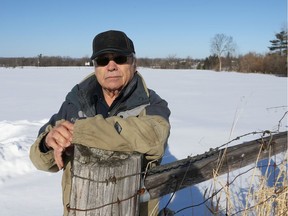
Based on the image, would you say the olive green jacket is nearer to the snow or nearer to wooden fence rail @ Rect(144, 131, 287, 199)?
wooden fence rail @ Rect(144, 131, 287, 199)

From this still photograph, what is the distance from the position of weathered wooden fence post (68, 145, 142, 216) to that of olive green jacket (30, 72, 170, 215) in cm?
3

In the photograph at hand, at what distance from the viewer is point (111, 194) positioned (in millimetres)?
1006

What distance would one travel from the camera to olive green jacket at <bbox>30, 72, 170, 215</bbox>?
1009mm

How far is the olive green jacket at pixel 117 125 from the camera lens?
1.01 metres

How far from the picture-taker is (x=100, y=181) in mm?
980

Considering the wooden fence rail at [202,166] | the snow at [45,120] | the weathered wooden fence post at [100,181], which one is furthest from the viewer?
the snow at [45,120]

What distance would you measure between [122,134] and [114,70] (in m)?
0.79

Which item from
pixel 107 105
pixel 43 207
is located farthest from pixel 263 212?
pixel 43 207

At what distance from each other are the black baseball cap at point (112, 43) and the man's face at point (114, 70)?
6cm

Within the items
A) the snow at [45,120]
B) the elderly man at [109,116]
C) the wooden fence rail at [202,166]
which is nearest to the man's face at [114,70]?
the elderly man at [109,116]

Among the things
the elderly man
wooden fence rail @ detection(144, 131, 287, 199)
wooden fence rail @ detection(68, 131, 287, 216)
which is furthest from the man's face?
wooden fence rail @ detection(68, 131, 287, 216)

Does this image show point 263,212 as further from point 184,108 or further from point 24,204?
point 184,108

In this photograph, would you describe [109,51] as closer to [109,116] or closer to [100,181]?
[109,116]

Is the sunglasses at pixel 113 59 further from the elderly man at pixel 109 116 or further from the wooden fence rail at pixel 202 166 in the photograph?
the wooden fence rail at pixel 202 166
